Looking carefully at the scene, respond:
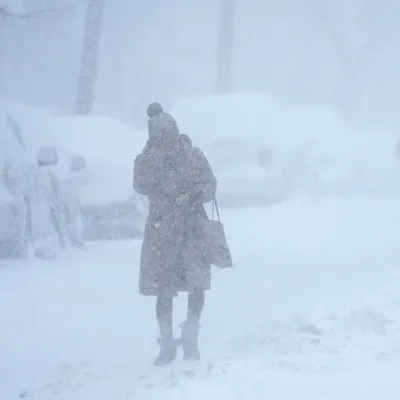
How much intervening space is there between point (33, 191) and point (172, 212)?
14.1 feet

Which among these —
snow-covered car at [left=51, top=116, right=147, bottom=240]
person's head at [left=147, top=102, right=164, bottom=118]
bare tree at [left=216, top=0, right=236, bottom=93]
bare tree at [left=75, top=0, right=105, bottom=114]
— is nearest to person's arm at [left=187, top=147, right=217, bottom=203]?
person's head at [left=147, top=102, right=164, bottom=118]

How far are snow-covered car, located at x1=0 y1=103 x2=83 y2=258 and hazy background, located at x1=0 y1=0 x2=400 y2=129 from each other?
22854 mm

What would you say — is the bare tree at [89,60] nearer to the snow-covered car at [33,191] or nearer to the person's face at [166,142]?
the snow-covered car at [33,191]

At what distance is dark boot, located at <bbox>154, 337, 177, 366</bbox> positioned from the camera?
17.9 ft

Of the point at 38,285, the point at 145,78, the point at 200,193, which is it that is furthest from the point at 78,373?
the point at 145,78

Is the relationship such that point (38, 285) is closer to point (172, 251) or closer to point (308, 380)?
point (172, 251)

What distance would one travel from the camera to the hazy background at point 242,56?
33.3 metres

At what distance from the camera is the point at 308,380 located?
4.82 metres

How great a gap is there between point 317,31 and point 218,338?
36.2 meters

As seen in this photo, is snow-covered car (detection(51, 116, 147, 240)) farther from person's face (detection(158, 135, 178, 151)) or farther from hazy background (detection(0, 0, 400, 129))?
hazy background (detection(0, 0, 400, 129))

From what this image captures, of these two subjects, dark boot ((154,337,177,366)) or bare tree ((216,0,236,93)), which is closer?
dark boot ((154,337,177,366))

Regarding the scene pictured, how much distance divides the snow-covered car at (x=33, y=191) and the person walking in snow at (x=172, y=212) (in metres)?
3.65

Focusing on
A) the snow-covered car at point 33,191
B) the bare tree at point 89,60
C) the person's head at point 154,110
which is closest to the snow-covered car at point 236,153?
the bare tree at point 89,60

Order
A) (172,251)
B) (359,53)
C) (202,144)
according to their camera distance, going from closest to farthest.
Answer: (172,251), (202,144), (359,53)
